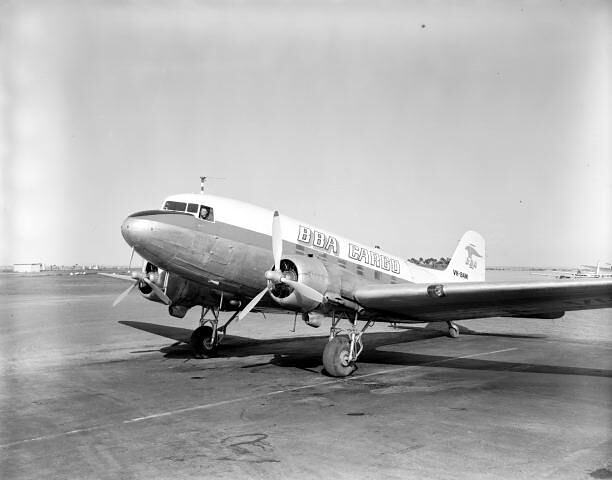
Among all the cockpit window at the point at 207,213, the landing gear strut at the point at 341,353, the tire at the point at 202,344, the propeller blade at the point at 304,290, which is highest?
the cockpit window at the point at 207,213

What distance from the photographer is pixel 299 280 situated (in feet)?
37.8

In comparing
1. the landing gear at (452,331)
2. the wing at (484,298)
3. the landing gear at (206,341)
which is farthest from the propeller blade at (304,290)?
the landing gear at (452,331)

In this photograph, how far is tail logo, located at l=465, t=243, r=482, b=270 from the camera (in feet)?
68.6

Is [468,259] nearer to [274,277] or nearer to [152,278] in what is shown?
[274,277]

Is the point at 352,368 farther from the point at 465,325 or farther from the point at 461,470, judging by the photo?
the point at 465,325

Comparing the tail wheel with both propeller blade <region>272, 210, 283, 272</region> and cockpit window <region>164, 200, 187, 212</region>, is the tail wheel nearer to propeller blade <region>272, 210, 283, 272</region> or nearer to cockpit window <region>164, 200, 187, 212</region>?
propeller blade <region>272, 210, 283, 272</region>

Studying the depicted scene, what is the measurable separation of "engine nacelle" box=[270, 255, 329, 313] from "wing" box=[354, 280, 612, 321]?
1.25 metres

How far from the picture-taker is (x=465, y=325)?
24.9 meters

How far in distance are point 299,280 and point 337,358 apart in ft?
6.80

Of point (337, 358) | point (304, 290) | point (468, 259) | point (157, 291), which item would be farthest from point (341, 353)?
point (468, 259)

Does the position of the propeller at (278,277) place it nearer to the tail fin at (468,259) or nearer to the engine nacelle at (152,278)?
the engine nacelle at (152,278)

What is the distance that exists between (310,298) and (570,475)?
6510mm

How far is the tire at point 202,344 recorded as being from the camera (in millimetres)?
15320

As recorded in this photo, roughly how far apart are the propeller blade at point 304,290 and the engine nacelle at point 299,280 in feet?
0.25
